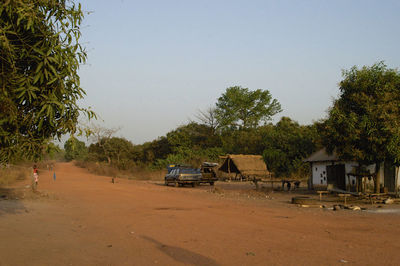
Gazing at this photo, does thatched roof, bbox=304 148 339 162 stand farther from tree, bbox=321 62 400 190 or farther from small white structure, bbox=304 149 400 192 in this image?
tree, bbox=321 62 400 190

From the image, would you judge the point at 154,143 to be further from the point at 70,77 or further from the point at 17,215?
the point at 70,77

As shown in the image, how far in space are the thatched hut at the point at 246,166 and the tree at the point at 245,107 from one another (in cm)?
2575

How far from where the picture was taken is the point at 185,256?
7492 mm

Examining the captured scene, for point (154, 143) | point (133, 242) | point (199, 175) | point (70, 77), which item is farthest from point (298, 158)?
point (70, 77)

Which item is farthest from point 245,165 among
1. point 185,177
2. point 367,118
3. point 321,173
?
point 367,118

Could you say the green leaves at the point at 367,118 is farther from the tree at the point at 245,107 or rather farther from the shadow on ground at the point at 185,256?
the tree at the point at 245,107

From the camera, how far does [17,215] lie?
13.6 metres

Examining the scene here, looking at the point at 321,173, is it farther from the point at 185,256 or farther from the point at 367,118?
the point at 185,256

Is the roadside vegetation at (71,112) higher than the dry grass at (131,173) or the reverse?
higher

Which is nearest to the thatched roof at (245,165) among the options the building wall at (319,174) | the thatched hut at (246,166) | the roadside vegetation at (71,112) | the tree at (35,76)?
the thatched hut at (246,166)

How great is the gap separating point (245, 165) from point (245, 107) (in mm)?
30441

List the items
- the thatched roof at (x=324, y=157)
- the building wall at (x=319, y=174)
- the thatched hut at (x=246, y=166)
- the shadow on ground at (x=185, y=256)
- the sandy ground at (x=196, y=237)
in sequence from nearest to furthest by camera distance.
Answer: the shadow on ground at (x=185, y=256) → the sandy ground at (x=196, y=237) → the thatched roof at (x=324, y=157) → the building wall at (x=319, y=174) → the thatched hut at (x=246, y=166)

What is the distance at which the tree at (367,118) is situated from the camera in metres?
17.4

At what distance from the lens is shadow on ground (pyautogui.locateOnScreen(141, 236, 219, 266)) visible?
7.02m
